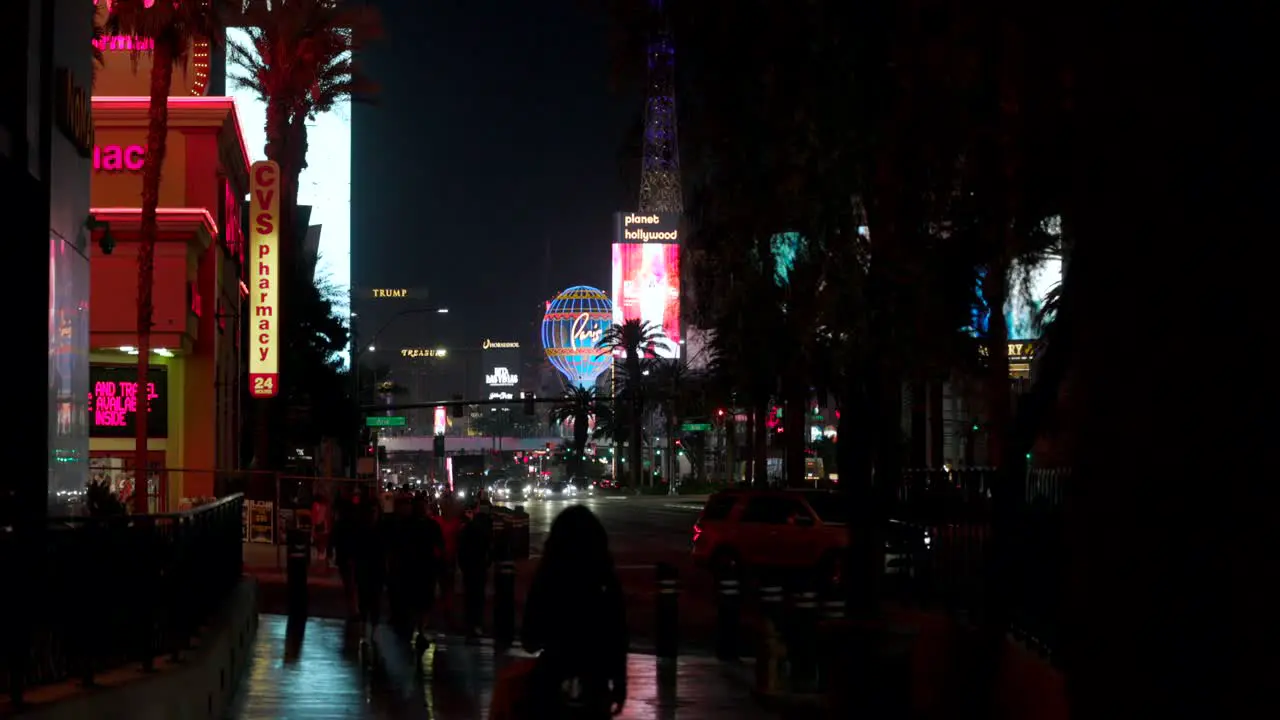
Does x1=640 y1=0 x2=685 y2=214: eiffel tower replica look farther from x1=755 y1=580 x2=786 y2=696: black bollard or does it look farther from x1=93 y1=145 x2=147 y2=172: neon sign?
x1=93 y1=145 x2=147 y2=172: neon sign

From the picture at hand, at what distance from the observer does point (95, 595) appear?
9.21m

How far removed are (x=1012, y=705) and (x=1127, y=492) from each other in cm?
704

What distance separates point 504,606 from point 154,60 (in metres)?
16.1

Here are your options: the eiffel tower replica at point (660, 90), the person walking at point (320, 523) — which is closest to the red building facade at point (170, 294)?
the person walking at point (320, 523)

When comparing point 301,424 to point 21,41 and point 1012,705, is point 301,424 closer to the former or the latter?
point 21,41

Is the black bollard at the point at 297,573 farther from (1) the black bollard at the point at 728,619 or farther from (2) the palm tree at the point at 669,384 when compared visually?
(2) the palm tree at the point at 669,384

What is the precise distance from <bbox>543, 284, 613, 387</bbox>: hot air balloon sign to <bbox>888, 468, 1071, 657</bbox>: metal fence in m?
128

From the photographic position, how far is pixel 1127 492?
241cm

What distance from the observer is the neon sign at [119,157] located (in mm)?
35406

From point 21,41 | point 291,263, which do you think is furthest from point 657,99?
point 291,263

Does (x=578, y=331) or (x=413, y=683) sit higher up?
(x=578, y=331)

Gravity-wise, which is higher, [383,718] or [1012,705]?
[1012,705]

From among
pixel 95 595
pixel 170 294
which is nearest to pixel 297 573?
pixel 95 595

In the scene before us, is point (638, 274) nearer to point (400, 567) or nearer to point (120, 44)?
point (120, 44)
